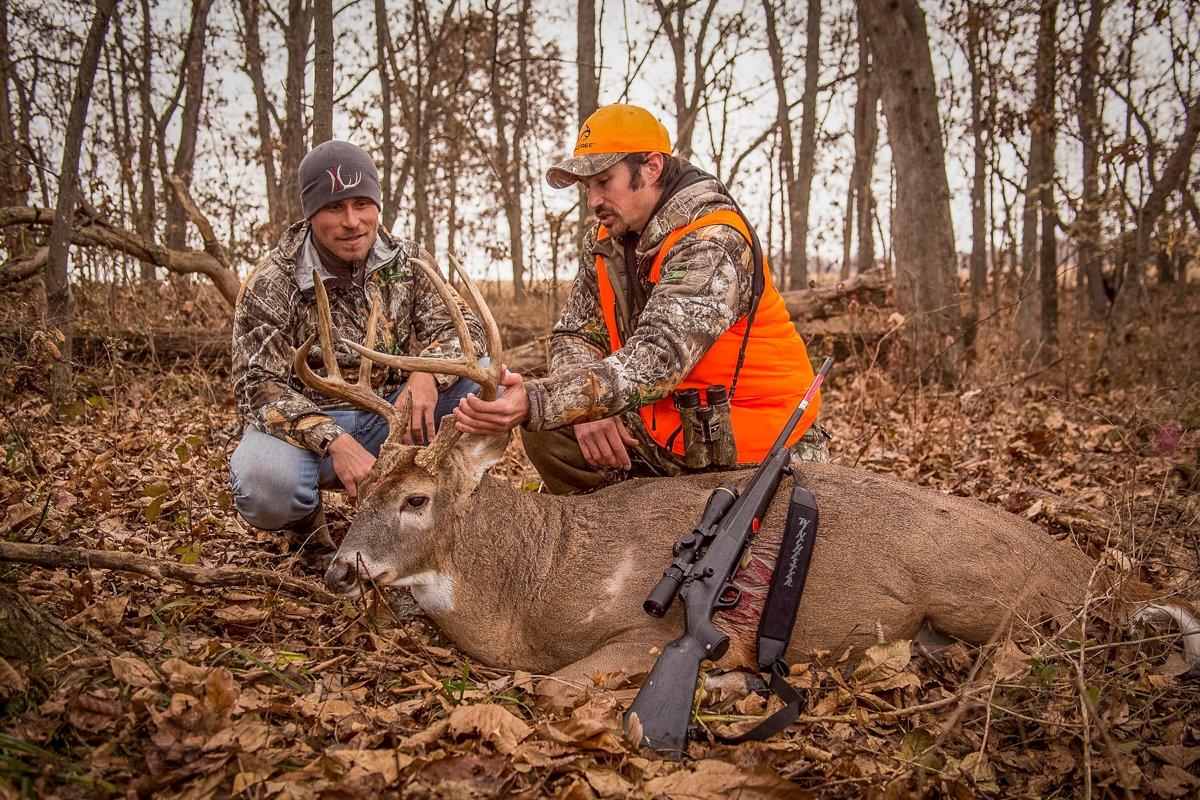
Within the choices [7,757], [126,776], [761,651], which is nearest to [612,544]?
[761,651]

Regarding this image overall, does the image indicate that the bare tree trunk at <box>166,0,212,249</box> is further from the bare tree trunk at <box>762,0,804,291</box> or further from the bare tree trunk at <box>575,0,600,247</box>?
the bare tree trunk at <box>762,0,804,291</box>

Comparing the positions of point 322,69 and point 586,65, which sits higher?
point 586,65

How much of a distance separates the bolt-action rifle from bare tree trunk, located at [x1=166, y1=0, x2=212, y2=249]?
38.6 feet

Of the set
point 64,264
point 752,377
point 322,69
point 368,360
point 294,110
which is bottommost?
point 752,377

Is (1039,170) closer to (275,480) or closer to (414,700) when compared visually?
(275,480)

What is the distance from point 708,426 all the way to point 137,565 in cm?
256

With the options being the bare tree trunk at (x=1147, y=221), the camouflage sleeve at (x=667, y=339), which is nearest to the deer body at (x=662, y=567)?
the camouflage sleeve at (x=667, y=339)

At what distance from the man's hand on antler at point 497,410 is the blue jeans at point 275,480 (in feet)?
3.10

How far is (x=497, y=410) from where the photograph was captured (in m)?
3.51

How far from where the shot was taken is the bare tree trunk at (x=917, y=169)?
878 cm

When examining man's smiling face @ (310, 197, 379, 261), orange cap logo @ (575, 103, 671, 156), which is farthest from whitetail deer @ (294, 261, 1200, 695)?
orange cap logo @ (575, 103, 671, 156)

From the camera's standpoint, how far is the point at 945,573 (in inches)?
137

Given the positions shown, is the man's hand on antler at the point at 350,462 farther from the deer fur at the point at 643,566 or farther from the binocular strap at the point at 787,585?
A: the binocular strap at the point at 787,585

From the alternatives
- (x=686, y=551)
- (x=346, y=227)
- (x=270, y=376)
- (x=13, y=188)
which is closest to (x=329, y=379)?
(x=270, y=376)
